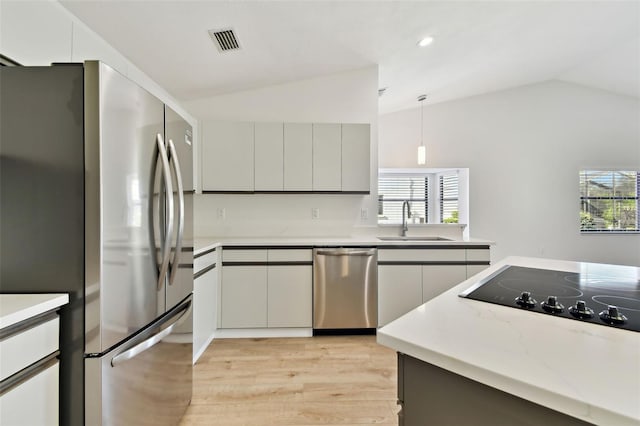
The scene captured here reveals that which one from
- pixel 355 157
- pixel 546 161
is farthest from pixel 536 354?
pixel 546 161

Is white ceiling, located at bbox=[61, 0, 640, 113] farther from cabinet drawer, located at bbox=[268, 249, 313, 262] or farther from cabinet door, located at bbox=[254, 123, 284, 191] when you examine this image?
cabinet drawer, located at bbox=[268, 249, 313, 262]

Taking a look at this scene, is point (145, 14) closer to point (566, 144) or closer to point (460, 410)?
point (460, 410)

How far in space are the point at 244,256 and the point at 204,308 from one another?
54cm

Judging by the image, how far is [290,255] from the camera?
260cm

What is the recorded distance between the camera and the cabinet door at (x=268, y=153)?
2887 millimetres

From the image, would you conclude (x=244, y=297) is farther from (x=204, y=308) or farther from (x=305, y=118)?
(x=305, y=118)

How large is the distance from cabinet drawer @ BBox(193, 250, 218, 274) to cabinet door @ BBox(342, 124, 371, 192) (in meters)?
1.44

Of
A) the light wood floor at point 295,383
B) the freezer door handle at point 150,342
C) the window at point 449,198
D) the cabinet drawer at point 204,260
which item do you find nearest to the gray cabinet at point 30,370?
the freezer door handle at point 150,342

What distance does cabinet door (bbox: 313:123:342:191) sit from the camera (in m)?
2.91

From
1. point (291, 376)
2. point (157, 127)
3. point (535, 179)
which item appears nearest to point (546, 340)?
point (157, 127)

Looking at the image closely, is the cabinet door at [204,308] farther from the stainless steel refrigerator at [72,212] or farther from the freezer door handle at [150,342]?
the stainless steel refrigerator at [72,212]

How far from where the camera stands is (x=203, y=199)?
3.13 m

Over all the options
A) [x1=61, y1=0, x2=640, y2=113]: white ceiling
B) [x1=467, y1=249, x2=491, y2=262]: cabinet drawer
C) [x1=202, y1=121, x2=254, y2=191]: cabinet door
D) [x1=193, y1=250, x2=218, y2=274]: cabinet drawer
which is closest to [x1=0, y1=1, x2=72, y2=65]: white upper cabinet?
[x1=61, y1=0, x2=640, y2=113]: white ceiling

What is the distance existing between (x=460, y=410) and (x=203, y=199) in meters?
3.06
